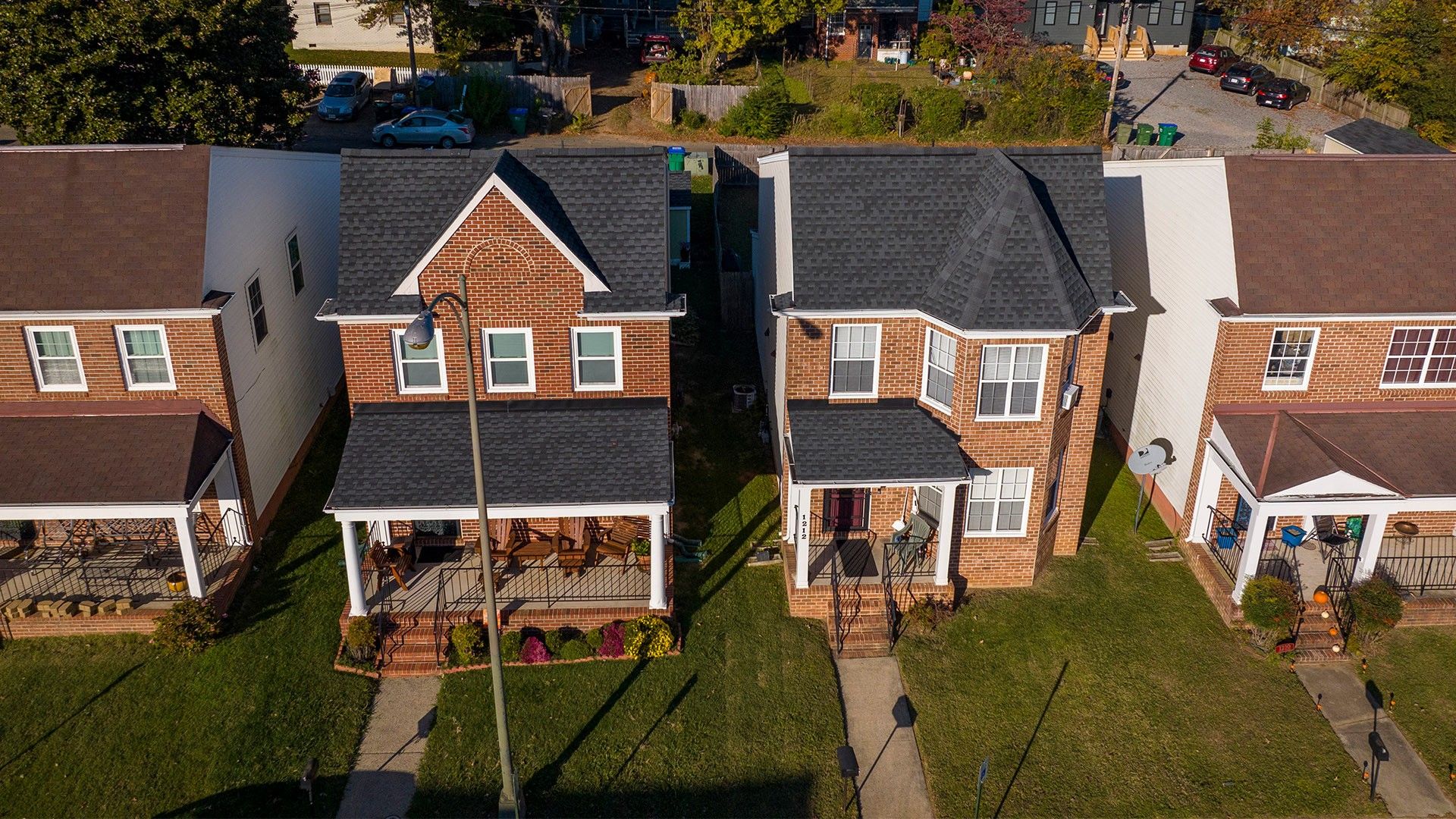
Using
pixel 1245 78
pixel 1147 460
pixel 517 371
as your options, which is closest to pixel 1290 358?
pixel 1147 460

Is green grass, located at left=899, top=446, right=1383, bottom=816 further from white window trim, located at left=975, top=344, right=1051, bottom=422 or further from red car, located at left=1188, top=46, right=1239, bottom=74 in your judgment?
red car, located at left=1188, top=46, right=1239, bottom=74

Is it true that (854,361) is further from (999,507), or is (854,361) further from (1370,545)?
(1370,545)

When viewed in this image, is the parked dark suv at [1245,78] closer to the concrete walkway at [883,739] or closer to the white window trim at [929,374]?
the white window trim at [929,374]

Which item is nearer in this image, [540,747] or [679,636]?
[540,747]

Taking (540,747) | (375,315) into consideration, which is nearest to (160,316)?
(375,315)

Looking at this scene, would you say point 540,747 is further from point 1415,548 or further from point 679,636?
point 1415,548

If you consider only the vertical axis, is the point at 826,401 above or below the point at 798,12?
below

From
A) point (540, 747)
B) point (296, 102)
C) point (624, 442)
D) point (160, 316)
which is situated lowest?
point (540, 747)
